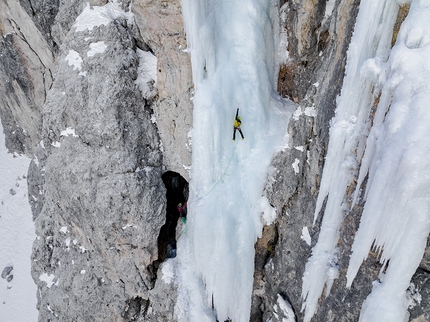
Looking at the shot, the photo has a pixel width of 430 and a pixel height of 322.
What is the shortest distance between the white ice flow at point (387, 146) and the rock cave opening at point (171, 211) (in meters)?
4.42

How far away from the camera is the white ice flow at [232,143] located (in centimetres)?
682

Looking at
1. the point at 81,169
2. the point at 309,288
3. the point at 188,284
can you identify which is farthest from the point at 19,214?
the point at 309,288

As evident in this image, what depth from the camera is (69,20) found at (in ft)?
27.3

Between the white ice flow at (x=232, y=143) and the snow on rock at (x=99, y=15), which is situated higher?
the snow on rock at (x=99, y=15)

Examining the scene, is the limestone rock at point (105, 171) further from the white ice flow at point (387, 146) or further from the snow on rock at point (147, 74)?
the white ice flow at point (387, 146)

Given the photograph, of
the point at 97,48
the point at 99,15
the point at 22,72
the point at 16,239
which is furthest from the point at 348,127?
the point at 16,239

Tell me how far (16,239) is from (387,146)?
14440 millimetres

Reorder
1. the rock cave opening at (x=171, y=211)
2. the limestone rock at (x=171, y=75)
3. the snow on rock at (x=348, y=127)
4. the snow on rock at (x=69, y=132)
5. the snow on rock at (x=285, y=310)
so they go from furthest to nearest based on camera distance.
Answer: the rock cave opening at (x=171, y=211), the snow on rock at (x=69, y=132), the limestone rock at (x=171, y=75), the snow on rock at (x=285, y=310), the snow on rock at (x=348, y=127)

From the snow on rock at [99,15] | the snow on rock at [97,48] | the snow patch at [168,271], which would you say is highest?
the snow on rock at [99,15]

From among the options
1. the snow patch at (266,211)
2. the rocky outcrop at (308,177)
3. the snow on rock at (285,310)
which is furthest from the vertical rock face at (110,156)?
the snow on rock at (285,310)

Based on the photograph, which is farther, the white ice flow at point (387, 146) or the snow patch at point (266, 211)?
the snow patch at point (266, 211)

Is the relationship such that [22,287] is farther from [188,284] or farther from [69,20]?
[69,20]

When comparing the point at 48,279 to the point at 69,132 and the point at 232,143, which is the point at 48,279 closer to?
the point at 69,132

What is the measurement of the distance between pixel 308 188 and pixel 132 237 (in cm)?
419
